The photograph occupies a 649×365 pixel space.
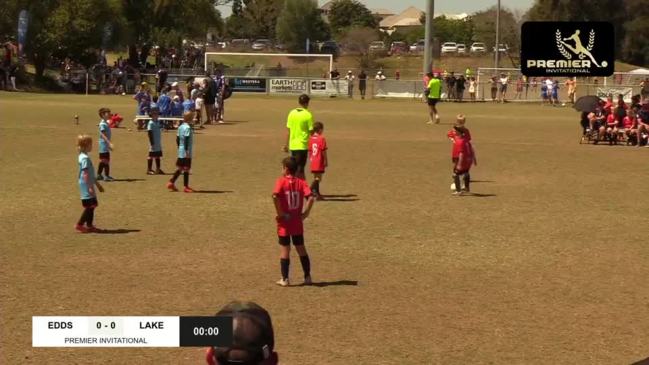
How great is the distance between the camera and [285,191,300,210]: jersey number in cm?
1034

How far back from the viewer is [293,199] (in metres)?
10.4

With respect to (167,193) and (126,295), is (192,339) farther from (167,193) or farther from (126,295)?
(167,193)

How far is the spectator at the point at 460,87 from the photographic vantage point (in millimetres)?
56506

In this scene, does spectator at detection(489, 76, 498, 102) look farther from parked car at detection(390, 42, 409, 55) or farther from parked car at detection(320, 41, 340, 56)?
parked car at detection(390, 42, 409, 55)

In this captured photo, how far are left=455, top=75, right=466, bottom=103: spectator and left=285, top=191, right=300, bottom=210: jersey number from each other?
47.0 m

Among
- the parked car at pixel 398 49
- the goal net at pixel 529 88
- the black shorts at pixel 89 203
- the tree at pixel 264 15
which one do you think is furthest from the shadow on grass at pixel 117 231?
the tree at pixel 264 15

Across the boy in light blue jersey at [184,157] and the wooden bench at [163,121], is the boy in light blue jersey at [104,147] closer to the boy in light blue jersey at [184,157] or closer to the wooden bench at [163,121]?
the boy in light blue jersey at [184,157]

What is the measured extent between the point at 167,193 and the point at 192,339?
13731 millimetres

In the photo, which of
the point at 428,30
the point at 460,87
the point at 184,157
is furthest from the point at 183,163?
the point at 460,87

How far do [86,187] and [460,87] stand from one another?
45.1 meters

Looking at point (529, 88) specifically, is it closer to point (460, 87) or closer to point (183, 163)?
point (460, 87)

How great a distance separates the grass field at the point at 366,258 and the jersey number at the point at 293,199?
35.6 inches

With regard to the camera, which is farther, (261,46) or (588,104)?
(261,46)

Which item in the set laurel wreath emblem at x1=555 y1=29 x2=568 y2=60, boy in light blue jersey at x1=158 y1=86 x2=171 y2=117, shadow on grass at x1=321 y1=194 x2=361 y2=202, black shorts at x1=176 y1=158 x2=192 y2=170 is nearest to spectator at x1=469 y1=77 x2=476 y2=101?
boy in light blue jersey at x1=158 y1=86 x2=171 y2=117
